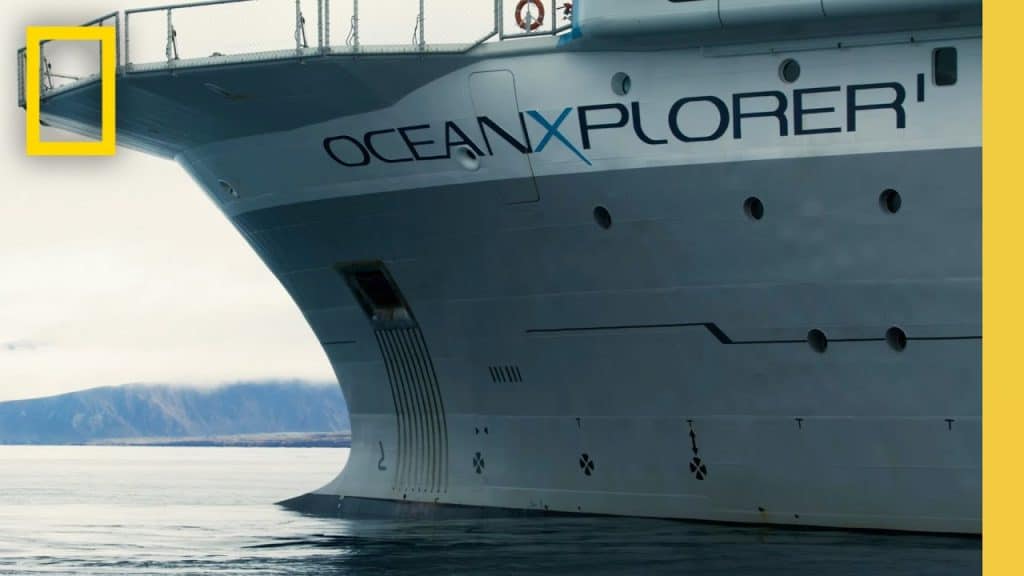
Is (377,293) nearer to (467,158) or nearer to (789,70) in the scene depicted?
(467,158)

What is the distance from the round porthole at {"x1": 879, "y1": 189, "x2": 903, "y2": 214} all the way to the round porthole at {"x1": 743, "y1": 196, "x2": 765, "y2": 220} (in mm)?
1688

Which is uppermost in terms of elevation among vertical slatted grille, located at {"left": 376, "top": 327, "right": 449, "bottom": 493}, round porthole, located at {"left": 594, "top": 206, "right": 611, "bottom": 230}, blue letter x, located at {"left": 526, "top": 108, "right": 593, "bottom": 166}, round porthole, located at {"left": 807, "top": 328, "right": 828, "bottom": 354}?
blue letter x, located at {"left": 526, "top": 108, "right": 593, "bottom": 166}

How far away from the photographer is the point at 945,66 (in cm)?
2252

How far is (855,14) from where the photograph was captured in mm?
22219

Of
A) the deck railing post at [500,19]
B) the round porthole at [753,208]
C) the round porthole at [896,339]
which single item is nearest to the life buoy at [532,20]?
the deck railing post at [500,19]

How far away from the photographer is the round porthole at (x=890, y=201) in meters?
22.8

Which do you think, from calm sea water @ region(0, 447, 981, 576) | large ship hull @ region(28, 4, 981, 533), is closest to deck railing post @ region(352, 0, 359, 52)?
large ship hull @ region(28, 4, 981, 533)

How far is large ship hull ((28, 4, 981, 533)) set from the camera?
22.8m

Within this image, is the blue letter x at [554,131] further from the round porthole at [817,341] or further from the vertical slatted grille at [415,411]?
the vertical slatted grille at [415,411]

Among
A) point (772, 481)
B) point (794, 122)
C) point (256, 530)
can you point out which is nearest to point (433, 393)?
point (256, 530)

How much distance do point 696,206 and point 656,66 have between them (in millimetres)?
2049

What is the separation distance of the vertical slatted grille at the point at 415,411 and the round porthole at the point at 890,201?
8.59 metres

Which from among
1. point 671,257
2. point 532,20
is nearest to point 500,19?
point 532,20

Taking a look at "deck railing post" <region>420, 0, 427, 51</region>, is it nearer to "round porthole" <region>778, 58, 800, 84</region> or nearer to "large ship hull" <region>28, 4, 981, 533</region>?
"large ship hull" <region>28, 4, 981, 533</region>
